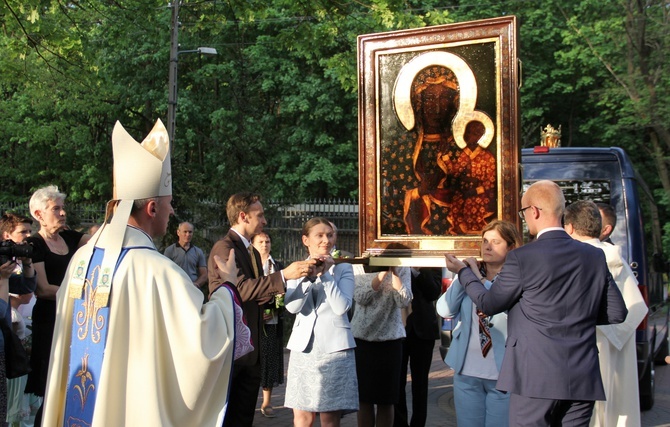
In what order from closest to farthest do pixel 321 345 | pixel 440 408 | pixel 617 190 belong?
pixel 321 345 < pixel 617 190 < pixel 440 408

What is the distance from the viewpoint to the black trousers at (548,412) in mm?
4719

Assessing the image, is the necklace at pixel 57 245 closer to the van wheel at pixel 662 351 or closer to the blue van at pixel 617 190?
the blue van at pixel 617 190

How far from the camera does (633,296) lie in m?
6.46

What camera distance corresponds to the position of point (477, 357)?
598cm

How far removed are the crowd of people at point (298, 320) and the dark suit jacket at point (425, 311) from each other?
0.67m

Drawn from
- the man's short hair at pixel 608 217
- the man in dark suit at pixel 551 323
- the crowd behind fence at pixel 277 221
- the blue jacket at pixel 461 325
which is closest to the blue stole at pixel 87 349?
the man in dark suit at pixel 551 323

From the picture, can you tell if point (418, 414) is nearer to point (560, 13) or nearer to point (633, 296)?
point (633, 296)

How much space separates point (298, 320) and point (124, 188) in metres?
2.39

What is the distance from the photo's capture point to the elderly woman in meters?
6.61

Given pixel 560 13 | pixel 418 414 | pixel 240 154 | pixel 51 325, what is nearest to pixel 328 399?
pixel 418 414

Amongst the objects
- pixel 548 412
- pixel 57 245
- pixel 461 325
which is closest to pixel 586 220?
pixel 461 325

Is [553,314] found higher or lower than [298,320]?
higher

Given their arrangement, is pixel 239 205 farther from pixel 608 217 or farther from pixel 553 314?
pixel 608 217

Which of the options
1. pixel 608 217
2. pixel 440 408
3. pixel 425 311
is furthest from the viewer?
pixel 440 408
